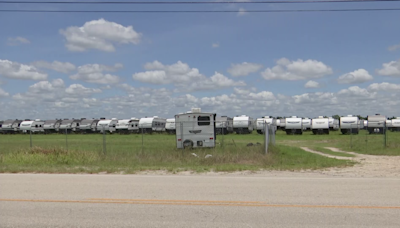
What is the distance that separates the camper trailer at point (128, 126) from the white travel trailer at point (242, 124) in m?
14.1

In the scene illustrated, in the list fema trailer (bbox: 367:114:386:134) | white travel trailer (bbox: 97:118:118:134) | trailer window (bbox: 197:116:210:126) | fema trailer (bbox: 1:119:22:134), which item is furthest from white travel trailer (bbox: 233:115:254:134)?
fema trailer (bbox: 1:119:22:134)

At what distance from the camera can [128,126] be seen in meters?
59.1

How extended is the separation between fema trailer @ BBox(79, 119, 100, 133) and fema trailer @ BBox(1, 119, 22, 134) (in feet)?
36.9

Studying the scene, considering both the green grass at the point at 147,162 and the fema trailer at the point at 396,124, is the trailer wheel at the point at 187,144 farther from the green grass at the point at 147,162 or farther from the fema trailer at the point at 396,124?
the fema trailer at the point at 396,124

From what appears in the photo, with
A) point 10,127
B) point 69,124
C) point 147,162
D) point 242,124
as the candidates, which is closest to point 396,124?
point 242,124

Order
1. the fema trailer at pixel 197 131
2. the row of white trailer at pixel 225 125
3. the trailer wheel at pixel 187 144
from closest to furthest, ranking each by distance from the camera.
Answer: the trailer wheel at pixel 187 144 → the fema trailer at pixel 197 131 → the row of white trailer at pixel 225 125

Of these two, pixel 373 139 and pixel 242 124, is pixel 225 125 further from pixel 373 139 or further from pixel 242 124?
pixel 373 139

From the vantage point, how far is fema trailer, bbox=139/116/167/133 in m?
57.0

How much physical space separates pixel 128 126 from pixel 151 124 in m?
4.20

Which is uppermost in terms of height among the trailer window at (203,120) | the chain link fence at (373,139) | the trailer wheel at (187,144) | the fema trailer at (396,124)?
the trailer window at (203,120)

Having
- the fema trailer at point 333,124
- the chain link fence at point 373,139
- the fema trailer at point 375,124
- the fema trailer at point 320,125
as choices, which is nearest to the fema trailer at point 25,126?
the fema trailer at point 320,125

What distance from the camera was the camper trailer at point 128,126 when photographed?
58906 millimetres

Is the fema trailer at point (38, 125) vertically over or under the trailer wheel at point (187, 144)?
over

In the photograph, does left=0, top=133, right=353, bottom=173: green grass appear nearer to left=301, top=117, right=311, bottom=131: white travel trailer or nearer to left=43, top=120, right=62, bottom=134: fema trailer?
left=301, top=117, right=311, bottom=131: white travel trailer
